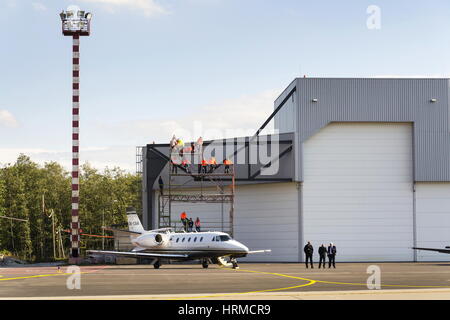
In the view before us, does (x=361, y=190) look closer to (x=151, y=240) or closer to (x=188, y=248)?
(x=188, y=248)

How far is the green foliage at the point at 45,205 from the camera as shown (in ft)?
347

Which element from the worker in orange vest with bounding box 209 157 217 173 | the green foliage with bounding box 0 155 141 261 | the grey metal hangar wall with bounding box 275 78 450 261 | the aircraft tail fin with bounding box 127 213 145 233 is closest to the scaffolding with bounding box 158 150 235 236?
the worker in orange vest with bounding box 209 157 217 173

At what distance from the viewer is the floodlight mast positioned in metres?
57.3

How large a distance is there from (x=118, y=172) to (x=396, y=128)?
7762 cm

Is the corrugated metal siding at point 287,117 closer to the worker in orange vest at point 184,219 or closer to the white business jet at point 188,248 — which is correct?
the worker in orange vest at point 184,219

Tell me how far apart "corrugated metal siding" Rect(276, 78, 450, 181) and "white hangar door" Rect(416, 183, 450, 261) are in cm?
115

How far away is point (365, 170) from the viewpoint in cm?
5719

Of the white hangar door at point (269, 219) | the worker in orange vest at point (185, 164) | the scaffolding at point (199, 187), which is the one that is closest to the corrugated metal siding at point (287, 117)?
the white hangar door at point (269, 219)

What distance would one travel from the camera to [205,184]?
6116 cm

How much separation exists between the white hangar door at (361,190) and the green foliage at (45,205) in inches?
2269

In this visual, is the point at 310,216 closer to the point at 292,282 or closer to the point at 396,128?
the point at 396,128

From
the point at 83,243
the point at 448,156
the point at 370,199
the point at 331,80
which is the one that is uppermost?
the point at 331,80

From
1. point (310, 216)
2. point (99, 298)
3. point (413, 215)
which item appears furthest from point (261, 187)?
point (99, 298)
